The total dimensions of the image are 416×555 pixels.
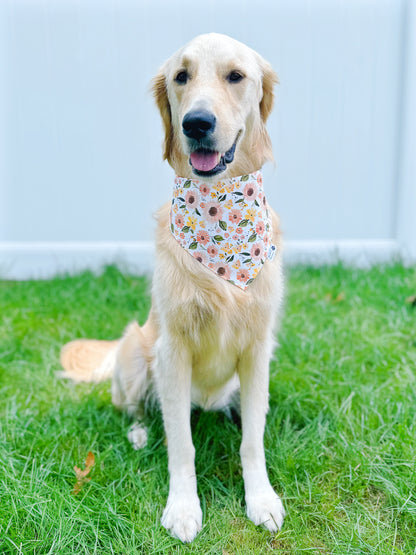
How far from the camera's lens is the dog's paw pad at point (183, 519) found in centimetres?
177

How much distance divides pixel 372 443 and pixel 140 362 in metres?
1.00

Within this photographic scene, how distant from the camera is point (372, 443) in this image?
83.6 inches

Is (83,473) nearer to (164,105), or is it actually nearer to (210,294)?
(210,294)

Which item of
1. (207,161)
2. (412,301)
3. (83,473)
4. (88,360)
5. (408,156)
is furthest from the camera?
(408,156)

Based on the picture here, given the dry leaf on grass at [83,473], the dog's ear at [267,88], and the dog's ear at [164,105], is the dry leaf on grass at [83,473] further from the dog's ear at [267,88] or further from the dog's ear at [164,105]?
the dog's ear at [267,88]

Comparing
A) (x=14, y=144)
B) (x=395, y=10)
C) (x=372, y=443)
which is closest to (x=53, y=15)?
(x=14, y=144)

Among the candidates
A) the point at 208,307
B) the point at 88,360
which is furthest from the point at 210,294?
the point at 88,360

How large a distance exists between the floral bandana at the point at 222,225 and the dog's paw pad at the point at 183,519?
30.5 inches

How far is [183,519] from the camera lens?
180cm

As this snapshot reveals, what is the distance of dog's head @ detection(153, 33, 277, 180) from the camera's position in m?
1.69

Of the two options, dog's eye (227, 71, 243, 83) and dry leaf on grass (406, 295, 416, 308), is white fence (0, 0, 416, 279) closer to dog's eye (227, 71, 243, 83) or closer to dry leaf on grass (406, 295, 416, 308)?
dry leaf on grass (406, 295, 416, 308)

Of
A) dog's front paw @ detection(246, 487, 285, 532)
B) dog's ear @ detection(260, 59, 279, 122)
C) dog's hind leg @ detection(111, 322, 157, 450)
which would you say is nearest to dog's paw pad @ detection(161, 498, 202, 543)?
dog's front paw @ detection(246, 487, 285, 532)

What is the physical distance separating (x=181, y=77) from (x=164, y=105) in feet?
0.71

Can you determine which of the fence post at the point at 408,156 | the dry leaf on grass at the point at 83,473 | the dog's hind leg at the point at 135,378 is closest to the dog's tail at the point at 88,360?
the dog's hind leg at the point at 135,378
